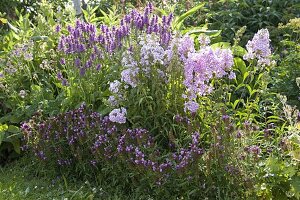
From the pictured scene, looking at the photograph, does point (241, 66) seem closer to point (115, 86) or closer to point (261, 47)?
point (261, 47)

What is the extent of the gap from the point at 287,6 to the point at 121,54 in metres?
2.87

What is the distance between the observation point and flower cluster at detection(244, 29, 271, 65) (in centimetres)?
396

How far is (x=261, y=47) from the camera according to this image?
3973 mm

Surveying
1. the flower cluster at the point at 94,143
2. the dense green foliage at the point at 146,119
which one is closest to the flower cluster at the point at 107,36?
the dense green foliage at the point at 146,119

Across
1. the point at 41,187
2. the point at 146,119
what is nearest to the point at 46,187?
the point at 41,187

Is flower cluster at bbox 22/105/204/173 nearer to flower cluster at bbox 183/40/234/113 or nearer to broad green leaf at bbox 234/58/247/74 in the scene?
flower cluster at bbox 183/40/234/113

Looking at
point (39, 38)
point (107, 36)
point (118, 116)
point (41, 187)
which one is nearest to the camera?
point (118, 116)

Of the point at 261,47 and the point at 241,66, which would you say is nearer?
the point at 261,47

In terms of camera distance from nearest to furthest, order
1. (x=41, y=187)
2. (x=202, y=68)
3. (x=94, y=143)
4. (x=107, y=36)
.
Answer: (x=202, y=68) < (x=94, y=143) < (x=41, y=187) < (x=107, y=36)

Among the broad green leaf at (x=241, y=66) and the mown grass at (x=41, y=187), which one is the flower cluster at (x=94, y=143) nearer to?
the mown grass at (x=41, y=187)

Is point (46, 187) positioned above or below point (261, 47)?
below

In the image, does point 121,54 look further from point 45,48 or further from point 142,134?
point 45,48

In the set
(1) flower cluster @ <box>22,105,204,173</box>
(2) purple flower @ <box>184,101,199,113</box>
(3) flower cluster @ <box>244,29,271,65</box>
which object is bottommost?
(1) flower cluster @ <box>22,105,204,173</box>

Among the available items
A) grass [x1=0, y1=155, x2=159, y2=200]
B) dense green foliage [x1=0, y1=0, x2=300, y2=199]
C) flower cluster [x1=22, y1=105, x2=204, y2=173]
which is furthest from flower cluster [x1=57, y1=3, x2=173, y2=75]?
grass [x1=0, y1=155, x2=159, y2=200]
